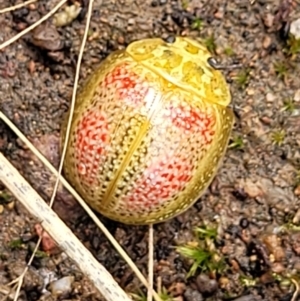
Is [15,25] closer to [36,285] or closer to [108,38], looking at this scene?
[108,38]

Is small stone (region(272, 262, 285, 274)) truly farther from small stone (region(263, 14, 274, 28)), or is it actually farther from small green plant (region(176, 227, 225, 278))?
small stone (region(263, 14, 274, 28))

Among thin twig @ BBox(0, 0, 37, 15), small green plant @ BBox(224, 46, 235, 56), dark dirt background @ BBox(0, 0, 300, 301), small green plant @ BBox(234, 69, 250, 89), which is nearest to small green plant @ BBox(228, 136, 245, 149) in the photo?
dark dirt background @ BBox(0, 0, 300, 301)

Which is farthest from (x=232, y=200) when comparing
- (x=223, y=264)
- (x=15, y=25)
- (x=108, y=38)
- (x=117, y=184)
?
(x=15, y=25)

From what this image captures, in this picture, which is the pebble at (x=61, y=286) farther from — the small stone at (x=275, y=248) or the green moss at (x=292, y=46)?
the green moss at (x=292, y=46)

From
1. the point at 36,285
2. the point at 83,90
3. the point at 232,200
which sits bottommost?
the point at 36,285

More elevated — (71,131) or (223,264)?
(71,131)

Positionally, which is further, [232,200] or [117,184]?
[232,200]
